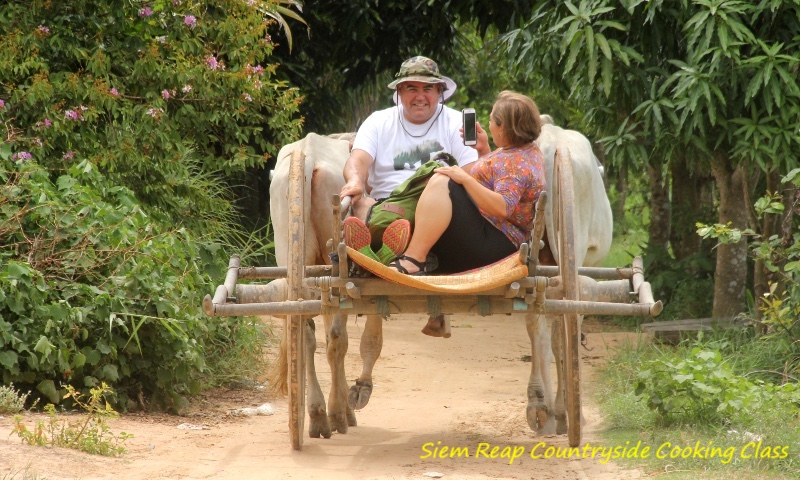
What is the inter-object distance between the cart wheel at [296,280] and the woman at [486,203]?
0.41m

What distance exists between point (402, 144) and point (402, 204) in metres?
0.73

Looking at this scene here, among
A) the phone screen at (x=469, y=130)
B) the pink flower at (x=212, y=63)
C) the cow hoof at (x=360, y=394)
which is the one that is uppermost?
the pink flower at (x=212, y=63)

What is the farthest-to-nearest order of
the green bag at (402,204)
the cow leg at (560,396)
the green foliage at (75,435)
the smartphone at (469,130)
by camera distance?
the cow leg at (560,396) → the smartphone at (469,130) → the green bag at (402,204) → the green foliage at (75,435)

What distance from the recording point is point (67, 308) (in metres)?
5.38

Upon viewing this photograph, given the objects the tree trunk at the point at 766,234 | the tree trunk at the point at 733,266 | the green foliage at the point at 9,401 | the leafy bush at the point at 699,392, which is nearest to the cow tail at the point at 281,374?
the green foliage at the point at 9,401

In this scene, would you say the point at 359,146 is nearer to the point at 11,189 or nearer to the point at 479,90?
the point at 11,189

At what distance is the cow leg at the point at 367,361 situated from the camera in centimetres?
561

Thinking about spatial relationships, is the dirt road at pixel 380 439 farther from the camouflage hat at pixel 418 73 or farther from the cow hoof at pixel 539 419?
the camouflage hat at pixel 418 73

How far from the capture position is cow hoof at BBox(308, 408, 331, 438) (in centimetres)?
526

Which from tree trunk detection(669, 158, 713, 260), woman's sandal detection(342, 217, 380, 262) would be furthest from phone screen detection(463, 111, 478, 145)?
tree trunk detection(669, 158, 713, 260)

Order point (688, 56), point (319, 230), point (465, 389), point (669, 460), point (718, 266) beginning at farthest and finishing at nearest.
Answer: point (718, 266)
point (465, 389)
point (688, 56)
point (319, 230)
point (669, 460)

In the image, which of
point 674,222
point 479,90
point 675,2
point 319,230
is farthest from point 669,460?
point 479,90

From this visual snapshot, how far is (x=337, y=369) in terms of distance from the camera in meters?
5.56

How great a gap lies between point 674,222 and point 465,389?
14.3 feet
